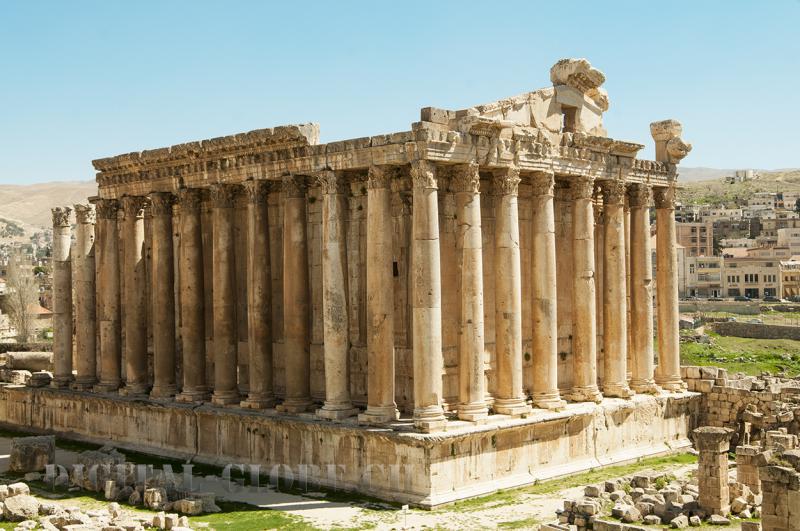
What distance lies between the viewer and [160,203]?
28688mm

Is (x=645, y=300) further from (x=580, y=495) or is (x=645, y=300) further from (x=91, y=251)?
(x=91, y=251)

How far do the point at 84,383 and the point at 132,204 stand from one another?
20.2 ft

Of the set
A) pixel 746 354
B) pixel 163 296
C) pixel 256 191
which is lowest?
pixel 746 354

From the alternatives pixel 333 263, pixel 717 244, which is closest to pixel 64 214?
pixel 333 263

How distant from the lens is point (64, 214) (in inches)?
1305

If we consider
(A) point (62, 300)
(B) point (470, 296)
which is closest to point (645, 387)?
(B) point (470, 296)

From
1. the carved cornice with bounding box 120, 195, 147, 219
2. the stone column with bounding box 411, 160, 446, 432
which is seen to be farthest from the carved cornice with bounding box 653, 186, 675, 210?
the carved cornice with bounding box 120, 195, 147, 219

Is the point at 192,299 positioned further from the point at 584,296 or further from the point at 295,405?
the point at 584,296

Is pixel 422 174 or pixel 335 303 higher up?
pixel 422 174

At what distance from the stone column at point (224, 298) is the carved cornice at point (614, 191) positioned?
412 inches

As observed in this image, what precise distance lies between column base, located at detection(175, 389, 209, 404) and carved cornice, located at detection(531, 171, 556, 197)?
1095 cm

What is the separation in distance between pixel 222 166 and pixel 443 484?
11.2 metres

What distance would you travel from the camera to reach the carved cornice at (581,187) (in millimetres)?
25781

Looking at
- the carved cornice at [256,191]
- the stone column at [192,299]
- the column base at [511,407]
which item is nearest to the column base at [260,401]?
the stone column at [192,299]
